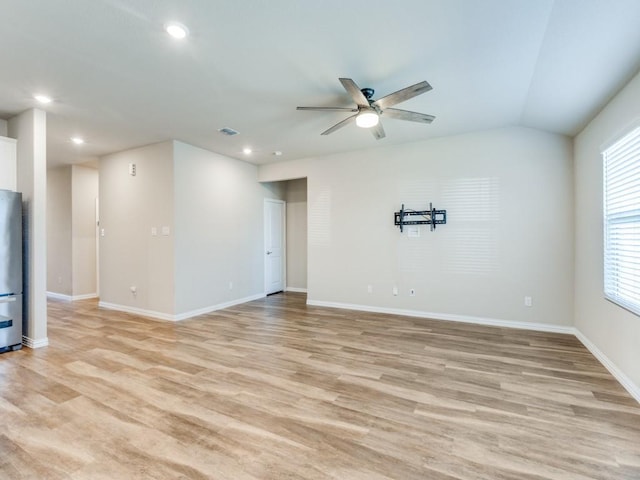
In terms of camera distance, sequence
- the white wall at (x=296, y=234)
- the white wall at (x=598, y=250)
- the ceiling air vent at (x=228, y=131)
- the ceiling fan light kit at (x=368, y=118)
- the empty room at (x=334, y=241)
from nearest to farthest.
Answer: the empty room at (x=334, y=241) < the white wall at (x=598, y=250) < the ceiling fan light kit at (x=368, y=118) < the ceiling air vent at (x=228, y=131) < the white wall at (x=296, y=234)

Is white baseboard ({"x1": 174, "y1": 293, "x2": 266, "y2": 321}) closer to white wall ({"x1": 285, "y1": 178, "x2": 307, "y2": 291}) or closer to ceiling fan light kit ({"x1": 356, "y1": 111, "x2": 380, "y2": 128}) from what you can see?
white wall ({"x1": 285, "y1": 178, "x2": 307, "y2": 291})

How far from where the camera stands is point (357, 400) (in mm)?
2504

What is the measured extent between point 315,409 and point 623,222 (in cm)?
314

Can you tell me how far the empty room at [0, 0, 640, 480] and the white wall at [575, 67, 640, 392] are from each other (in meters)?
0.04

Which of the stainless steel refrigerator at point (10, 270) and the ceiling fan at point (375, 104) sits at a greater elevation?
the ceiling fan at point (375, 104)

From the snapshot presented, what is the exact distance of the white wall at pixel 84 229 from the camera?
21.9 feet

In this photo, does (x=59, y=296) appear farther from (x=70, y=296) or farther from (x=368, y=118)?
(x=368, y=118)

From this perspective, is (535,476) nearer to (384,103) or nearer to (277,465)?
(277,465)

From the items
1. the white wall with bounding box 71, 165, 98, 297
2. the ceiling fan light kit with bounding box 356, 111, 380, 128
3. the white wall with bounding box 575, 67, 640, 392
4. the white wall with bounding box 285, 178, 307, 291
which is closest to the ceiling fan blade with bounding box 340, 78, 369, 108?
the ceiling fan light kit with bounding box 356, 111, 380, 128

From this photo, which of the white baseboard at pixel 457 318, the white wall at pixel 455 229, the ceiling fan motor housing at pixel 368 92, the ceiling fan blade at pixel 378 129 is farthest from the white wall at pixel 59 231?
the ceiling fan motor housing at pixel 368 92

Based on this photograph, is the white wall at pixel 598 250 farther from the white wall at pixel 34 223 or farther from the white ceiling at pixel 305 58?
the white wall at pixel 34 223

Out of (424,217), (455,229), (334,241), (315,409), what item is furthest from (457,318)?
(315,409)

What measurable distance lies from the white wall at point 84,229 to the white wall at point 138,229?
1.34 metres

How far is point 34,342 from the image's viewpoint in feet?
12.2
